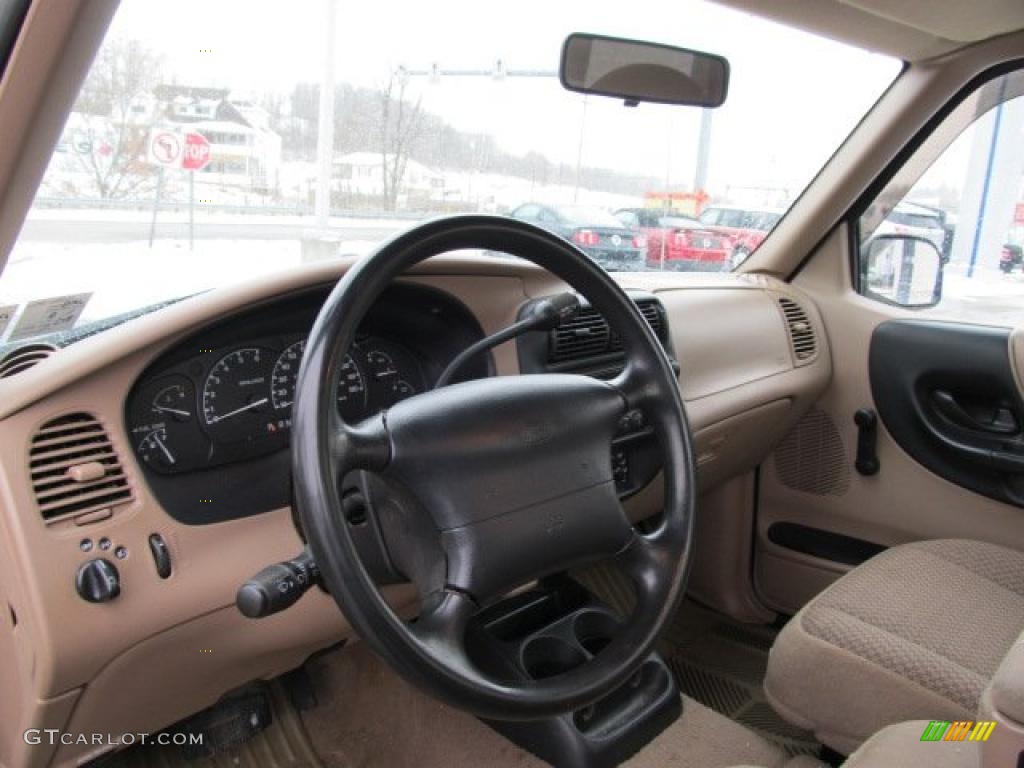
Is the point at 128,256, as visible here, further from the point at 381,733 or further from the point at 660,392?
the point at 381,733

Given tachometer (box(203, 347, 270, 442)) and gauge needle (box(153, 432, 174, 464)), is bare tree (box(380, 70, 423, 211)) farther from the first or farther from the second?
gauge needle (box(153, 432, 174, 464))

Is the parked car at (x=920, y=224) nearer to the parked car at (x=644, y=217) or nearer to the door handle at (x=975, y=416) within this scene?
the door handle at (x=975, y=416)

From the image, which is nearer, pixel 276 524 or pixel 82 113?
pixel 82 113

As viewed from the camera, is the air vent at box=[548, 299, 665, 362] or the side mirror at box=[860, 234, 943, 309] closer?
the air vent at box=[548, 299, 665, 362]

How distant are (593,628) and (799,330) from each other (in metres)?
1.31

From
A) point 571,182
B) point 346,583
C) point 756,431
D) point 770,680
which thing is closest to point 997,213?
point 756,431

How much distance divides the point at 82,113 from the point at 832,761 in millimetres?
1901

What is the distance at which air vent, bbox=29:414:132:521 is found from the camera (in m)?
1.19

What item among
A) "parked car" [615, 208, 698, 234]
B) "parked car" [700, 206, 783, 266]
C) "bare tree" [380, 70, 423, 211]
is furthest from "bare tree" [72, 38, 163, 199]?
"parked car" [700, 206, 783, 266]

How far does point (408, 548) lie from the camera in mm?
1144

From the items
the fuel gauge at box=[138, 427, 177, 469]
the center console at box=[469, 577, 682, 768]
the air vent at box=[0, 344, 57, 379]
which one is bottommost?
→ the center console at box=[469, 577, 682, 768]

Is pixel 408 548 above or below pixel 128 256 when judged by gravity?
below

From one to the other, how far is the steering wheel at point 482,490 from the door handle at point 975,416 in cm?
147

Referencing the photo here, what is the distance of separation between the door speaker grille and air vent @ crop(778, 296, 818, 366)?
0.22 metres
